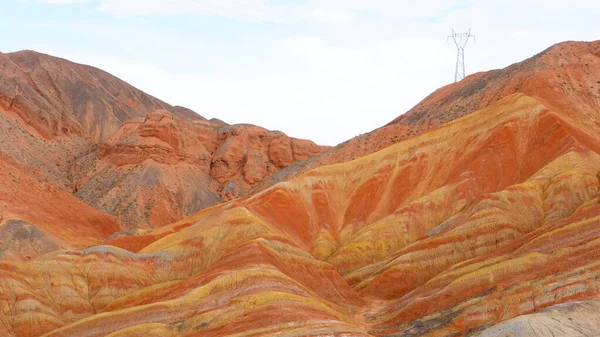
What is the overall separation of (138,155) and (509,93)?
6946cm

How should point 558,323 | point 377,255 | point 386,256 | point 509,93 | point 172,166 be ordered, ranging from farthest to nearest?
point 172,166
point 509,93
point 377,255
point 386,256
point 558,323

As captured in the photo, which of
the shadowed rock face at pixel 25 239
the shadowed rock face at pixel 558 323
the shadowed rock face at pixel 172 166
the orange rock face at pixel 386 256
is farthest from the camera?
the shadowed rock face at pixel 172 166

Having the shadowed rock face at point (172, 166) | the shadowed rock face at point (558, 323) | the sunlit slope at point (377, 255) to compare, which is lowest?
the shadowed rock face at point (558, 323)

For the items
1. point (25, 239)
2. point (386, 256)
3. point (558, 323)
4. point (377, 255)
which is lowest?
point (558, 323)

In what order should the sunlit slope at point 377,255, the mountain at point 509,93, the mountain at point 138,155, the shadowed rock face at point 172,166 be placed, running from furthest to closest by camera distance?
1. the mountain at point 138,155
2. the shadowed rock face at point 172,166
3. the mountain at point 509,93
4. the sunlit slope at point 377,255

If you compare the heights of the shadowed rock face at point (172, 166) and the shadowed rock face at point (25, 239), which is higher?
the shadowed rock face at point (172, 166)

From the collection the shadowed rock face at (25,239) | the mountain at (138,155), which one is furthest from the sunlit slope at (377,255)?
the mountain at (138,155)

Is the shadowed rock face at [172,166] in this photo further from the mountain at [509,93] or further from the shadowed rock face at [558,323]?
the shadowed rock face at [558,323]

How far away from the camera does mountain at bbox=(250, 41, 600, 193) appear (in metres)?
78.9

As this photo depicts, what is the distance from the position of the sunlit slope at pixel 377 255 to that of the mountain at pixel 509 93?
4.39 metres

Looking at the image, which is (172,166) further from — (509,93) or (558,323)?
(558,323)

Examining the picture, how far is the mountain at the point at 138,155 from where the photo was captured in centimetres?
11875

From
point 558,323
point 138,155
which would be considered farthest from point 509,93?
point 138,155

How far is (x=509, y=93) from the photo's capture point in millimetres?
83000
